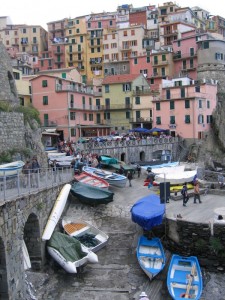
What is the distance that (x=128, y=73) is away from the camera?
72.9 meters

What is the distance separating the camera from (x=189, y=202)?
24.0 m

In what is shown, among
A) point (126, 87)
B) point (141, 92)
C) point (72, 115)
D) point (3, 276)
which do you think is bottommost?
point (3, 276)

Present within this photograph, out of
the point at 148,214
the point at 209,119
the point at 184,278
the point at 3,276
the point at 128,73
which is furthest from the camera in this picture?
the point at 128,73

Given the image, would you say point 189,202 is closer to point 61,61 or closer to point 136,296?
point 136,296

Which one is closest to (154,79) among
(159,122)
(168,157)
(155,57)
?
(155,57)

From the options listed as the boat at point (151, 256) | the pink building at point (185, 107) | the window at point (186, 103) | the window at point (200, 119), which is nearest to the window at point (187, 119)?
the pink building at point (185, 107)

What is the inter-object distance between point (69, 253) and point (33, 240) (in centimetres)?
178

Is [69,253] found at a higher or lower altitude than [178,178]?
lower

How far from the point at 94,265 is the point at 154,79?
52.3 meters

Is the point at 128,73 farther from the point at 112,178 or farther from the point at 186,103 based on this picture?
the point at 112,178

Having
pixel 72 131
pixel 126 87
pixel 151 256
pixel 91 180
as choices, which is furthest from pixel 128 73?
pixel 151 256

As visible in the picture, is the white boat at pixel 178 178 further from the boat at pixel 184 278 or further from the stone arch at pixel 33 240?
the stone arch at pixel 33 240

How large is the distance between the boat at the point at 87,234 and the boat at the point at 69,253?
0.92 meters

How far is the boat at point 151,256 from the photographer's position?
17.5m
